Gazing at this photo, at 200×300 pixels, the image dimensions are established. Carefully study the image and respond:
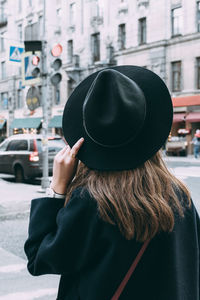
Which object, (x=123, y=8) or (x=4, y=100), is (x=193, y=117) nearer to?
(x=123, y=8)

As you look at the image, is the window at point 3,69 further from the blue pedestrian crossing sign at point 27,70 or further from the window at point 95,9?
the blue pedestrian crossing sign at point 27,70

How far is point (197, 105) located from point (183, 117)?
1206mm

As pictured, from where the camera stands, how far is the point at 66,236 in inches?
54.1

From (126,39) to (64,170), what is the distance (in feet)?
98.8

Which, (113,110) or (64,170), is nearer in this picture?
(113,110)

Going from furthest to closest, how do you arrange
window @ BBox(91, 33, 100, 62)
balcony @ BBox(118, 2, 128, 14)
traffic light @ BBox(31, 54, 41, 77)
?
window @ BBox(91, 33, 100, 62), balcony @ BBox(118, 2, 128, 14), traffic light @ BBox(31, 54, 41, 77)

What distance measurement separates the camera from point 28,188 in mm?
11008

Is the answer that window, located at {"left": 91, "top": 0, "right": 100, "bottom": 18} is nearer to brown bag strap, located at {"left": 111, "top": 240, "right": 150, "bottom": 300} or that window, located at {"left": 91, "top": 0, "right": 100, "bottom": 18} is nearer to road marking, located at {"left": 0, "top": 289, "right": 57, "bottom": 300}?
road marking, located at {"left": 0, "top": 289, "right": 57, "bottom": 300}

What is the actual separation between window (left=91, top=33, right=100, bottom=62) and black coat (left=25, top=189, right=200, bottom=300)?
107 ft

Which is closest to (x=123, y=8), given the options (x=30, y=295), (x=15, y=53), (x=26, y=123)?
(x=26, y=123)

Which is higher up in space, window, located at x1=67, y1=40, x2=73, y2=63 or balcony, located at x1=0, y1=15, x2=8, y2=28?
balcony, located at x1=0, y1=15, x2=8, y2=28

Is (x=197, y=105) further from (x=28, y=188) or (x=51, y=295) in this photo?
(x=51, y=295)

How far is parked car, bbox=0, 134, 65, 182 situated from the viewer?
1202cm

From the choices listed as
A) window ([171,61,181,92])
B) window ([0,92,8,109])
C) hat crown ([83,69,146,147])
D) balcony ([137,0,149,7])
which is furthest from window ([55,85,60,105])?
hat crown ([83,69,146,147])
